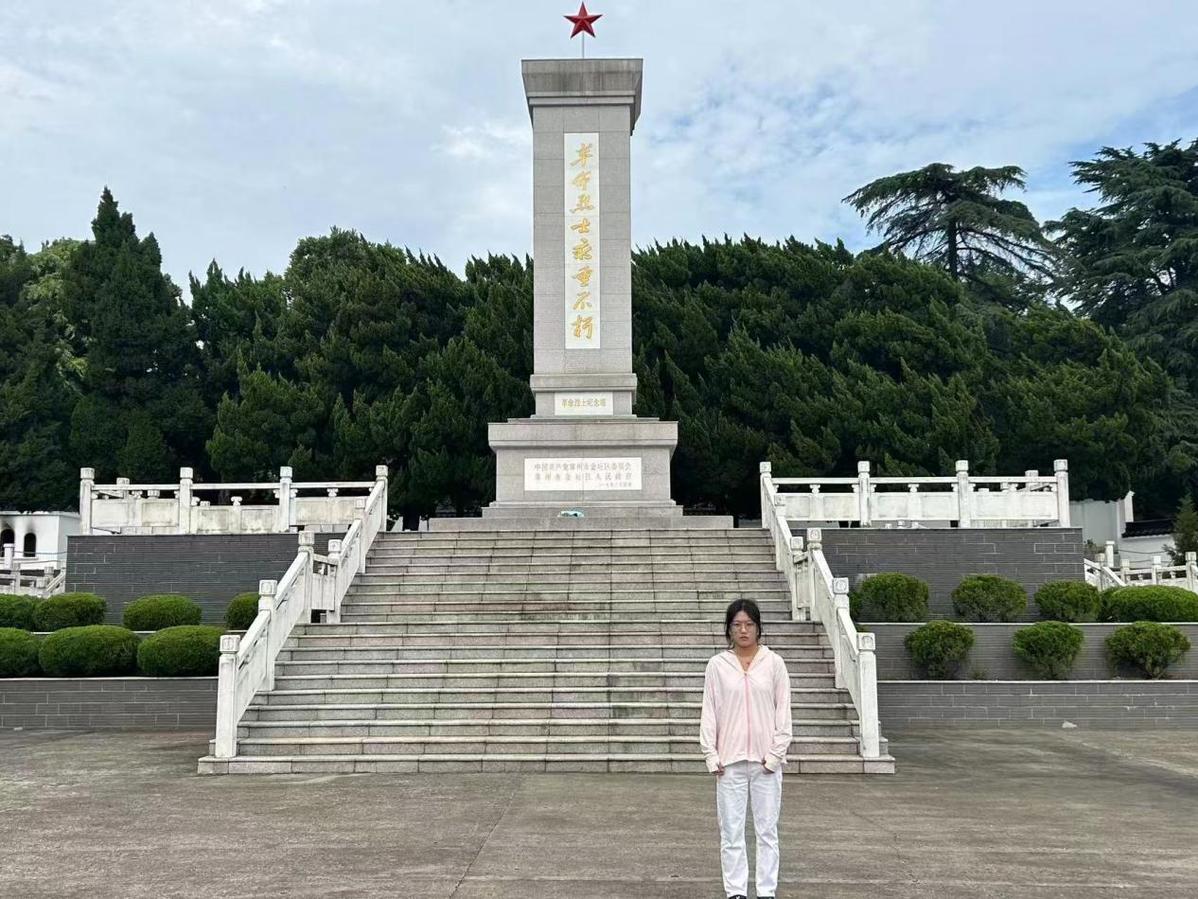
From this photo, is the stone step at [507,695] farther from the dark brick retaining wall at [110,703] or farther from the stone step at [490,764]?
the dark brick retaining wall at [110,703]

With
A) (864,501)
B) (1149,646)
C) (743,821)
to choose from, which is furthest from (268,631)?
(1149,646)

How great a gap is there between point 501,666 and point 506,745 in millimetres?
1594

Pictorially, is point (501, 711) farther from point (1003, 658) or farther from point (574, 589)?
point (1003, 658)

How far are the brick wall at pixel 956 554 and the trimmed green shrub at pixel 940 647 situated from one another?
9.59 feet

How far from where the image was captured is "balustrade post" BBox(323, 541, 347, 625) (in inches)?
510

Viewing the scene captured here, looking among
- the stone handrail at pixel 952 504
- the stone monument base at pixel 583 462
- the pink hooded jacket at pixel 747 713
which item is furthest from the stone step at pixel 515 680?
the stone monument base at pixel 583 462

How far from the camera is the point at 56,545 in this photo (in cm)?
3041

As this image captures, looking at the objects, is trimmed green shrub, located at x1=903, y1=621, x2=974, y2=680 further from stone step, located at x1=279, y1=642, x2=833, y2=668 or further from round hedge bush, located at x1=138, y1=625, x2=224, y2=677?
round hedge bush, located at x1=138, y1=625, x2=224, y2=677

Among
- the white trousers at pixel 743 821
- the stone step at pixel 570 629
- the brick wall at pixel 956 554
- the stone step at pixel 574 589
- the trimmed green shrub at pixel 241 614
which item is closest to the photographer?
the white trousers at pixel 743 821

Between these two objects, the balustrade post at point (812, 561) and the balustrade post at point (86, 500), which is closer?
the balustrade post at point (812, 561)

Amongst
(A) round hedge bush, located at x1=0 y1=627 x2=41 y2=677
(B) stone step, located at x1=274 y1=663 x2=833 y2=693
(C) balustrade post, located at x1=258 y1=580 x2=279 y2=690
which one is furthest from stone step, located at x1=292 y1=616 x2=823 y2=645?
(A) round hedge bush, located at x1=0 y1=627 x2=41 y2=677

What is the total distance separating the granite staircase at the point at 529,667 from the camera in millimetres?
9852

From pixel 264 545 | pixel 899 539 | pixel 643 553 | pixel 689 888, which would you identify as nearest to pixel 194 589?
pixel 264 545

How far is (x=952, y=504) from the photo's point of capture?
17062 millimetres
